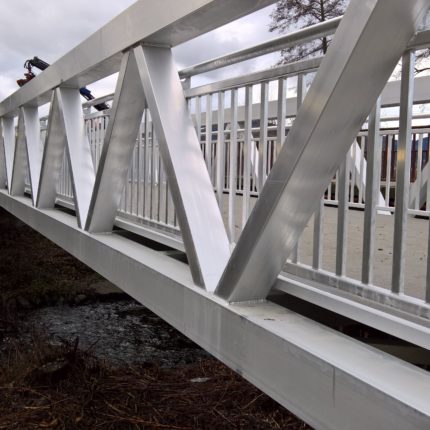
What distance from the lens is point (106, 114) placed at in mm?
5266

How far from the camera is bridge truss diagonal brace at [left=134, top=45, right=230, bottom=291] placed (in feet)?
9.28

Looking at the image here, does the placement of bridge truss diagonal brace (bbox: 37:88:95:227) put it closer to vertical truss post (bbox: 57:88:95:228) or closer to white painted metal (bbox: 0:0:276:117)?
vertical truss post (bbox: 57:88:95:228)

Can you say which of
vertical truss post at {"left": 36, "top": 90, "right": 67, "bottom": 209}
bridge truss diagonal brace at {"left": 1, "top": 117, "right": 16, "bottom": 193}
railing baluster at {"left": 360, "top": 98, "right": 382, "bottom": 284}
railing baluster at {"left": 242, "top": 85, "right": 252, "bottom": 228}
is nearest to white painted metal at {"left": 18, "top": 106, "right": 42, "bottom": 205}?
vertical truss post at {"left": 36, "top": 90, "right": 67, "bottom": 209}

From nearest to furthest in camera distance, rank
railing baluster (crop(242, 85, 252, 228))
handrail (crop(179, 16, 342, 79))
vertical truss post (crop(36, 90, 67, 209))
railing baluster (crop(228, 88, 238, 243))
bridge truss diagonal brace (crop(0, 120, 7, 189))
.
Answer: handrail (crop(179, 16, 342, 79))
railing baluster (crop(242, 85, 252, 228))
railing baluster (crop(228, 88, 238, 243))
vertical truss post (crop(36, 90, 67, 209))
bridge truss diagonal brace (crop(0, 120, 7, 189))

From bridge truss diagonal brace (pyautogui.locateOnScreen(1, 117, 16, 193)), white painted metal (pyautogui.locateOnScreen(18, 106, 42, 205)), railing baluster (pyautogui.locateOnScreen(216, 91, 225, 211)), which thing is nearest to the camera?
railing baluster (pyautogui.locateOnScreen(216, 91, 225, 211))

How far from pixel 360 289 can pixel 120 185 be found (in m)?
2.53

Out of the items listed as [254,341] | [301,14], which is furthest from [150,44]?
[301,14]

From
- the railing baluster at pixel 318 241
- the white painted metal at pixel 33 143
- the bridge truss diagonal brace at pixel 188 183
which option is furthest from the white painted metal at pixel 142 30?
the white painted metal at pixel 33 143

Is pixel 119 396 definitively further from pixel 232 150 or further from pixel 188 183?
pixel 232 150

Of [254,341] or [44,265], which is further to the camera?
[44,265]

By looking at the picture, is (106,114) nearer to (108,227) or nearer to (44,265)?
(108,227)

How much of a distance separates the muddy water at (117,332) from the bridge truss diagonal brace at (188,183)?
634cm

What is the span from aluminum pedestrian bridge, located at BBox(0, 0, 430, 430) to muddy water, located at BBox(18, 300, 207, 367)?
5.66m

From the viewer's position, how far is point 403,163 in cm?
185
